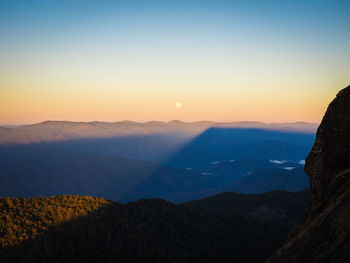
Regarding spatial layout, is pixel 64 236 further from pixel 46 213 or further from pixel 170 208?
pixel 170 208

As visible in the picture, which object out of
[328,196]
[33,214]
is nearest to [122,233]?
[33,214]

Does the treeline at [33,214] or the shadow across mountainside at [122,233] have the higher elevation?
the treeline at [33,214]

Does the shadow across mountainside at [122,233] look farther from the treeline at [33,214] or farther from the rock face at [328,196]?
the rock face at [328,196]

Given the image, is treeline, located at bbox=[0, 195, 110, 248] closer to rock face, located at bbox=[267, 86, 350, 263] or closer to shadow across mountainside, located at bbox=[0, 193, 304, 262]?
shadow across mountainside, located at bbox=[0, 193, 304, 262]

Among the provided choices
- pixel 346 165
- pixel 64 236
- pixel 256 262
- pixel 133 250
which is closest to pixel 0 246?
pixel 64 236

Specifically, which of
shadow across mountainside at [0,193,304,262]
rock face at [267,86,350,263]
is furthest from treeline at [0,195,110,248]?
rock face at [267,86,350,263]

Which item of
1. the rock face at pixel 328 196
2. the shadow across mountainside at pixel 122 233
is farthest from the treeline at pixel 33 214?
the rock face at pixel 328 196

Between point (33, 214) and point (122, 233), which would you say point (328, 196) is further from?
point (33, 214)

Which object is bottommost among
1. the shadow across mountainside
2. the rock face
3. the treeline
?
the shadow across mountainside

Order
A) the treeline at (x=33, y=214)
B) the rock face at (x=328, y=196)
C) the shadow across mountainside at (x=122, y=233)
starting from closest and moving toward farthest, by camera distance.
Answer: the rock face at (x=328, y=196), the treeline at (x=33, y=214), the shadow across mountainside at (x=122, y=233)
